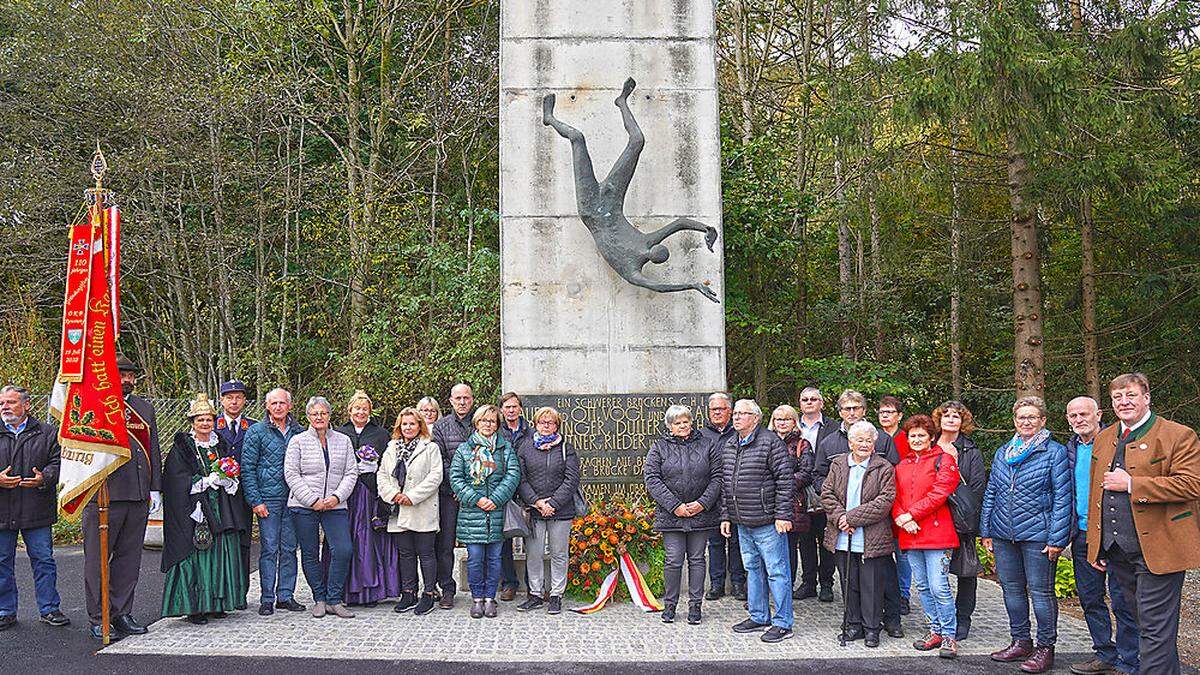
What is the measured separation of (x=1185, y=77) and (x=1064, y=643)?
283 inches

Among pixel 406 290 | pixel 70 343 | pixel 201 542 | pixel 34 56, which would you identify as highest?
pixel 34 56

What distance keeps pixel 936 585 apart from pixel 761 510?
122cm

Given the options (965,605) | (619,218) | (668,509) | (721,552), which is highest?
(619,218)

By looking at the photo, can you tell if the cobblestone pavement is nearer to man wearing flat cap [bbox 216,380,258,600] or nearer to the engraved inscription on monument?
man wearing flat cap [bbox 216,380,258,600]

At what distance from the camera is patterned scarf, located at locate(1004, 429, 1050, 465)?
19.5 ft

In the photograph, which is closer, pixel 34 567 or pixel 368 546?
pixel 34 567

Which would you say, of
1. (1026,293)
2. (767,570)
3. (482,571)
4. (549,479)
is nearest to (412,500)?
(482,571)

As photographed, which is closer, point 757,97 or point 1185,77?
point 1185,77

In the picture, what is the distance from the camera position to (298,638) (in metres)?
6.50

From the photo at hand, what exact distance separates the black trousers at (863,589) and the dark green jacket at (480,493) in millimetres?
2468

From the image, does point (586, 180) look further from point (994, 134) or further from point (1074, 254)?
point (1074, 254)

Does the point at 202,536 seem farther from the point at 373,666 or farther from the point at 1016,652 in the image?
the point at 1016,652

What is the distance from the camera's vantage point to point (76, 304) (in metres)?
6.53

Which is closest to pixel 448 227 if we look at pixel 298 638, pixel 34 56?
pixel 34 56
